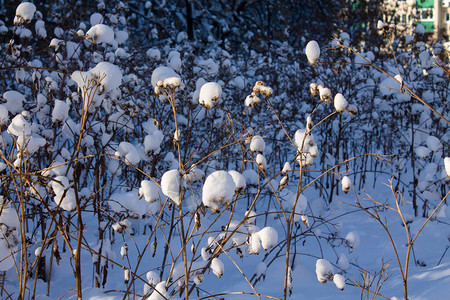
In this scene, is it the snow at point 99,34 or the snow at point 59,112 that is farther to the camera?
the snow at point 99,34

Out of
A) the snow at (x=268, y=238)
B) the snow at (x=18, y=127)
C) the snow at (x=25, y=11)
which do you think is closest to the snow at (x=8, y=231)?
the snow at (x=18, y=127)

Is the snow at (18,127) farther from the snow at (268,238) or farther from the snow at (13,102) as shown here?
the snow at (268,238)

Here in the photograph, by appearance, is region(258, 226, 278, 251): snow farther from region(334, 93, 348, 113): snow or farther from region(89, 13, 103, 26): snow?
region(89, 13, 103, 26): snow

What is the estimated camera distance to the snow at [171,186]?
129 cm

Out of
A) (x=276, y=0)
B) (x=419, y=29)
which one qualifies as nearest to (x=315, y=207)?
(x=419, y=29)

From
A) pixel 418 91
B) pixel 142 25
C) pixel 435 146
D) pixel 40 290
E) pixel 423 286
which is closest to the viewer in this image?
pixel 423 286

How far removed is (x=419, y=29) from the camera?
14.1 feet

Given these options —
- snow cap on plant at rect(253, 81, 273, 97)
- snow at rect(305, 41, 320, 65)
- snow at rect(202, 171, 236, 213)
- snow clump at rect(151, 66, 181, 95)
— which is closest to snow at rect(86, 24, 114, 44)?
snow clump at rect(151, 66, 181, 95)

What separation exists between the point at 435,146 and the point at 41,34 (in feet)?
9.28

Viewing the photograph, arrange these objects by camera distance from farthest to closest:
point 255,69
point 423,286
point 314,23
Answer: point 314,23, point 255,69, point 423,286

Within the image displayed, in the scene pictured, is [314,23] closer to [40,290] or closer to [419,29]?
[419,29]

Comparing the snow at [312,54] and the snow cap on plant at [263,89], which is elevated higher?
the snow at [312,54]

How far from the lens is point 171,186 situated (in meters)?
1.30

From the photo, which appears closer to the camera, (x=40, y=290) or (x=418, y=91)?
(x=40, y=290)
